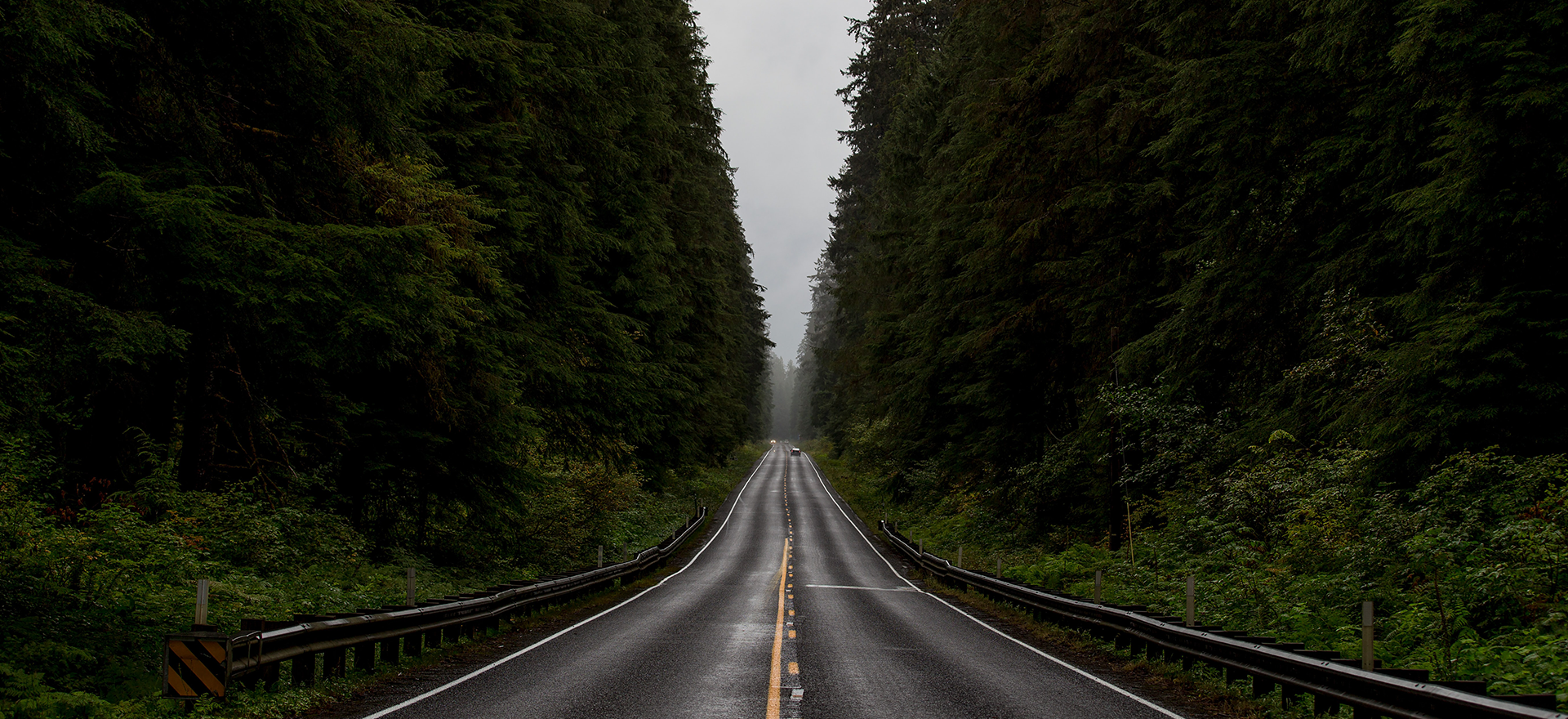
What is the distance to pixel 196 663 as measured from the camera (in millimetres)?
6387

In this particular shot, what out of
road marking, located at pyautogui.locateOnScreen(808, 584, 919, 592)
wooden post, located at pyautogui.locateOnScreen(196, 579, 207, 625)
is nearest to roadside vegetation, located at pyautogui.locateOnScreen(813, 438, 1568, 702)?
road marking, located at pyautogui.locateOnScreen(808, 584, 919, 592)

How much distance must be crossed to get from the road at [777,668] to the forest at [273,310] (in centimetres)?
295

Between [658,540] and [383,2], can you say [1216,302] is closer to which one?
[383,2]

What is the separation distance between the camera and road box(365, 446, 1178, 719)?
24.0 ft

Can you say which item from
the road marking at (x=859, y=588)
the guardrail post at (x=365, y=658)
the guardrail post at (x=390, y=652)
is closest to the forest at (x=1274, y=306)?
the road marking at (x=859, y=588)

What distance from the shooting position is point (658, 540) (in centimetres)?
2998

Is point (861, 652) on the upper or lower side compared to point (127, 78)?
lower

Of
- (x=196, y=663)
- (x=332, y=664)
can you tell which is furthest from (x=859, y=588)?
(x=196, y=663)

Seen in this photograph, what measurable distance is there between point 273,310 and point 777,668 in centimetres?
709

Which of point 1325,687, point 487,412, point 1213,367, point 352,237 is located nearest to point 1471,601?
point 1325,687

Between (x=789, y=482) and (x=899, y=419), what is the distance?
100ft

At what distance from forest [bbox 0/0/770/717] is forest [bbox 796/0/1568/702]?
1066 centimetres

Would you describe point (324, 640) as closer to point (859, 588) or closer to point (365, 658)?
point (365, 658)

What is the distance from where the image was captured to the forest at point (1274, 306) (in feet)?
27.6
